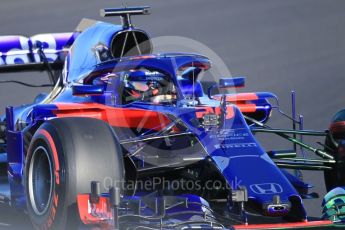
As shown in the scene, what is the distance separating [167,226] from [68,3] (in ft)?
43.2

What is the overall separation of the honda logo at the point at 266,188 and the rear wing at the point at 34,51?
15.5 ft

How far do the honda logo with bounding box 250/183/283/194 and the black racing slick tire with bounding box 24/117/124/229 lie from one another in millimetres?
1088

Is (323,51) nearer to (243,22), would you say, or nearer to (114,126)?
(243,22)

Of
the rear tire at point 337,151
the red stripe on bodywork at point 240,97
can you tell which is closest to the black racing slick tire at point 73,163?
the red stripe on bodywork at point 240,97

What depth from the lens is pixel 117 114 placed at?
8617 mm

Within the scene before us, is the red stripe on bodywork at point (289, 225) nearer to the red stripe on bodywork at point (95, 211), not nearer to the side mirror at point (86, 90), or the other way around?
the red stripe on bodywork at point (95, 211)

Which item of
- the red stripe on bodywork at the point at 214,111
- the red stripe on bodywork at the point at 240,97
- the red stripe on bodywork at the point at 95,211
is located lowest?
the red stripe on bodywork at the point at 95,211

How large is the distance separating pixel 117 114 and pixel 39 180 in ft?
3.68

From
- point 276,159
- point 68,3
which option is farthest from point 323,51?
point 276,159

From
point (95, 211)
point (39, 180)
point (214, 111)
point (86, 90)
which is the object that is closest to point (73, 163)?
point (95, 211)

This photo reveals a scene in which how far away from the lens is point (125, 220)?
710cm

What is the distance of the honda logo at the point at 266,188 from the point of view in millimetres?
7379

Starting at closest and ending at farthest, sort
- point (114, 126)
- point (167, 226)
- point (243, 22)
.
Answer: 1. point (167, 226)
2. point (114, 126)
3. point (243, 22)

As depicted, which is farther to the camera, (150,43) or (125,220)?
(150,43)
